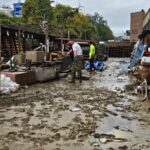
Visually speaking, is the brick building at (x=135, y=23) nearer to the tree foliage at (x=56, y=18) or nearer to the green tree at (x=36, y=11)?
the tree foliage at (x=56, y=18)

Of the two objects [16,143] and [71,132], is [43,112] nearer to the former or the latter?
[71,132]

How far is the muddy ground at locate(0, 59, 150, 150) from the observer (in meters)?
6.59

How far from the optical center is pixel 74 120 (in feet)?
27.8

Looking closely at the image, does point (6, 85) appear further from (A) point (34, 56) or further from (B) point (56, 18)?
(B) point (56, 18)

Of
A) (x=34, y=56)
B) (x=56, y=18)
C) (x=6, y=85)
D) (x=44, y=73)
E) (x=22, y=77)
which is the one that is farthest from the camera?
(x=56, y=18)

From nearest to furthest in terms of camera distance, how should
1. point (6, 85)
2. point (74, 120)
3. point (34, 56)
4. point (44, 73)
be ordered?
1. point (74, 120)
2. point (6, 85)
3. point (44, 73)
4. point (34, 56)

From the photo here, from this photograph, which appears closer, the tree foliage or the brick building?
the tree foliage

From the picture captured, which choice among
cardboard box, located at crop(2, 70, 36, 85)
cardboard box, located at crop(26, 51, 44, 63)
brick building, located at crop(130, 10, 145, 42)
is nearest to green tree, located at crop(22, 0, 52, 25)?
brick building, located at crop(130, 10, 145, 42)

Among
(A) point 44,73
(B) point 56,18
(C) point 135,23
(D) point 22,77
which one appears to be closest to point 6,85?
(D) point 22,77

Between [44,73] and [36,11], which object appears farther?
[36,11]

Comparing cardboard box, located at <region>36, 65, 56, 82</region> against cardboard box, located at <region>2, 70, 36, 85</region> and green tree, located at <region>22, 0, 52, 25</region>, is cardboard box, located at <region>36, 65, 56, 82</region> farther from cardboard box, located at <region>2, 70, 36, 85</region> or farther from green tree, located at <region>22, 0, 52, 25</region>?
green tree, located at <region>22, 0, 52, 25</region>

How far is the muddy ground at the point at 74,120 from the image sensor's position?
21.6 ft

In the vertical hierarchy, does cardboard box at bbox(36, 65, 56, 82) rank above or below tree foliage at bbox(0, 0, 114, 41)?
below

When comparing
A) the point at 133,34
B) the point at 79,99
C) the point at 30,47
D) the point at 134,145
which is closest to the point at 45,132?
the point at 134,145
